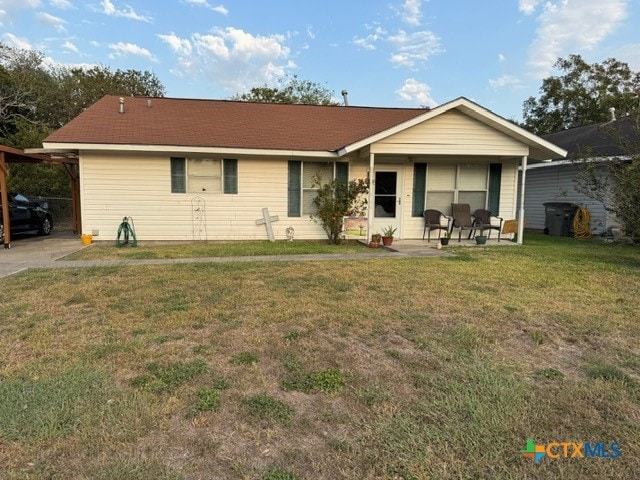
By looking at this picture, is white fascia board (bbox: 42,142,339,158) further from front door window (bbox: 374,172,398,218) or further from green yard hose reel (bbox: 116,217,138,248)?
green yard hose reel (bbox: 116,217,138,248)

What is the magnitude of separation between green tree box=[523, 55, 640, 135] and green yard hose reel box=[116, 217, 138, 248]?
28249 mm

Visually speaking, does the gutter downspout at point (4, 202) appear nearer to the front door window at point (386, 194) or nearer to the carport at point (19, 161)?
the carport at point (19, 161)

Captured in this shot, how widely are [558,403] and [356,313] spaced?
2.23 metres

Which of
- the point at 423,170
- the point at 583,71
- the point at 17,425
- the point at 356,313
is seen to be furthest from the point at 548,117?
the point at 17,425

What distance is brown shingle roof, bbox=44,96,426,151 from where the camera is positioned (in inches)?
407

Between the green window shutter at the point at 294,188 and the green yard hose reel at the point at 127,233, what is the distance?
13.3ft

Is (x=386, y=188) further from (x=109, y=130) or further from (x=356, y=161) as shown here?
(x=109, y=130)

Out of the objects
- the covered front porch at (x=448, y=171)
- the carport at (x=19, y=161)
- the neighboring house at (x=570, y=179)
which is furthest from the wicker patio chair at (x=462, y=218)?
the carport at (x=19, y=161)

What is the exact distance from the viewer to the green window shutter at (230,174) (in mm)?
10867

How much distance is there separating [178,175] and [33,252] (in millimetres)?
3676

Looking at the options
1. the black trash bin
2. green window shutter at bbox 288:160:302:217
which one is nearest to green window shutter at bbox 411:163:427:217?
green window shutter at bbox 288:160:302:217

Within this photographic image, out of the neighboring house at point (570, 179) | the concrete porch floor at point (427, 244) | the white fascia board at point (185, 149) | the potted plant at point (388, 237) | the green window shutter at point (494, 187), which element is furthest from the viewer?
the neighboring house at point (570, 179)

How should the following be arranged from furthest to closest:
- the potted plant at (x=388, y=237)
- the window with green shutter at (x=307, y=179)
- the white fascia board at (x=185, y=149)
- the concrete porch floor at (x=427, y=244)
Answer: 1. the window with green shutter at (x=307, y=179)
2. the potted plant at (x=388, y=237)
3. the concrete porch floor at (x=427, y=244)
4. the white fascia board at (x=185, y=149)

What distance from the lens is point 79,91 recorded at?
1081 inches
